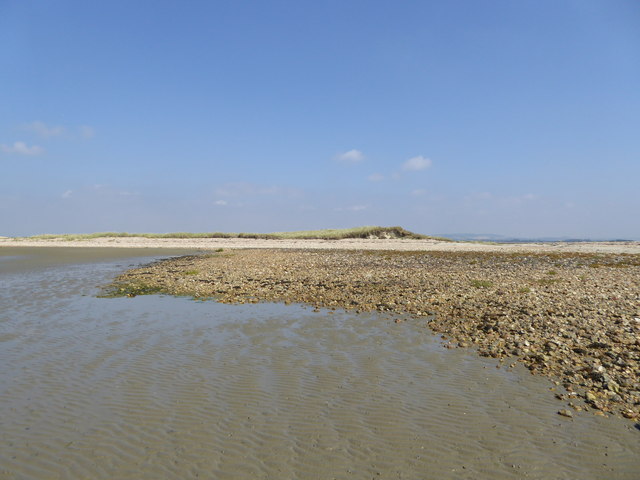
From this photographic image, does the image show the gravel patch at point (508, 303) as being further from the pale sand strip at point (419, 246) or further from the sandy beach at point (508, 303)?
the pale sand strip at point (419, 246)

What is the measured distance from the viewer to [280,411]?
8.10 meters

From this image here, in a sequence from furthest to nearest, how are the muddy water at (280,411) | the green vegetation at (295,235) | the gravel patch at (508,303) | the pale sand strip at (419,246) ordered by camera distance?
the green vegetation at (295,235) → the pale sand strip at (419,246) → the gravel patch at (508,303) → the muddy water at (280,411)

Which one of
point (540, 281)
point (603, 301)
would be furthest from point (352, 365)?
point (540, 281)

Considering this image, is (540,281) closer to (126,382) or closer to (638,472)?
(638,472)

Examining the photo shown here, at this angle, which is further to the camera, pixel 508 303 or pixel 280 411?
pixel 508 303


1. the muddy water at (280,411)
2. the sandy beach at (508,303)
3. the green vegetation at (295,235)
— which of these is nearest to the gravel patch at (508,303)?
the sandy beach at (508,303)

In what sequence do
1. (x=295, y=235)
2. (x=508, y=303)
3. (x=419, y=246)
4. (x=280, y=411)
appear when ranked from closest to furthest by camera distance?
(x=280, y=411) < (x=508, y=303) < (x=419, y=246) < (x=295, y=235)

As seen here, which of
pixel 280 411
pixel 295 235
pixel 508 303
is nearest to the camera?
pixel 280 411

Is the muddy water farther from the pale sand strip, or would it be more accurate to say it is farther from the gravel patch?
the pale sand strip

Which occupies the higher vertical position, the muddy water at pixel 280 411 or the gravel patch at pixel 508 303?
the gravel patch at pixel 508 303

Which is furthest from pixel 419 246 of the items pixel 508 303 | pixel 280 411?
pixel 280 411

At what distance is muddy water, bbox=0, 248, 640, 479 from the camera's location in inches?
245

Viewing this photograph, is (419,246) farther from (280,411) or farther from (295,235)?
(280,411)

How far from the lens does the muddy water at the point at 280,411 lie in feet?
20.4
